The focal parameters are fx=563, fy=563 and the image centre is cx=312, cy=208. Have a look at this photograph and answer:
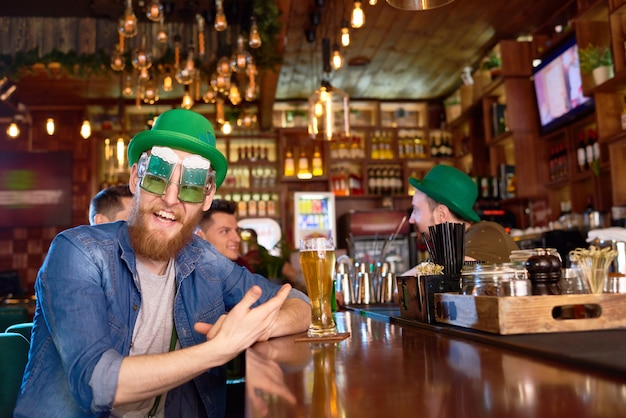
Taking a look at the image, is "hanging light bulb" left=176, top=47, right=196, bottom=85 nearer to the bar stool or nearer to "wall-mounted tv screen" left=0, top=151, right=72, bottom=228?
the bar stool

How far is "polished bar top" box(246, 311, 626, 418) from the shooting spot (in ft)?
1.92

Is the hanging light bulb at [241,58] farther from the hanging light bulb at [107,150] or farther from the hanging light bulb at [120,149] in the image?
the hanging light bulb at [107,150]

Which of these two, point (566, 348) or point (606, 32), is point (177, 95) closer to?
point (606, 32)

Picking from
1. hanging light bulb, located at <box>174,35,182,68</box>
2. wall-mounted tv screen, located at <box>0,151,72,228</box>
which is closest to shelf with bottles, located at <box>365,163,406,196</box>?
hanging light bulb, located at <box>174,35,182,68</box>

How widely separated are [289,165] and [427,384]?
7.29 meters

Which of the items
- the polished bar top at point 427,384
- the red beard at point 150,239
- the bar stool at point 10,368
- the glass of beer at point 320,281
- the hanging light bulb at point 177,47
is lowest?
the bar stool at point 10,368

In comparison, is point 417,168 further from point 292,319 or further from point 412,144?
point 292,319

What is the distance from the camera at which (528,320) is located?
1.11 metres

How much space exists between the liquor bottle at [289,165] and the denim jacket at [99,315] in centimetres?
613

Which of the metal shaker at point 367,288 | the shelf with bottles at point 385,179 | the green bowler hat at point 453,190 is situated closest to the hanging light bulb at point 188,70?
the green bowler hat at point 453,190

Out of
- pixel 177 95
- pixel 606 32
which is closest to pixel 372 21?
pixel 606 32

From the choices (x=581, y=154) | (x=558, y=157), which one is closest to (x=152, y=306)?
(x=581, y=154)

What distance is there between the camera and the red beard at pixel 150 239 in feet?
5.05

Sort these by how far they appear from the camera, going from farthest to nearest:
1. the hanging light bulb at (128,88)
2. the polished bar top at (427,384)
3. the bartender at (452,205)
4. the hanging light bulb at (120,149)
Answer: the hanging light bulb at (120,149) < the hanging light bulb at (128,88) < the bartender at (452,205) < the polished bar top at (427,384)
